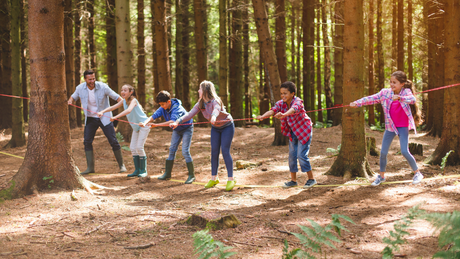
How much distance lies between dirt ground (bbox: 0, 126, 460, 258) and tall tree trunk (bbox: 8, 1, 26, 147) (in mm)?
3385

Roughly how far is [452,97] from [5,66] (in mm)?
14719

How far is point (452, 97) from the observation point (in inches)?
283

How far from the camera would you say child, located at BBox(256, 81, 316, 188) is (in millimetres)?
5703

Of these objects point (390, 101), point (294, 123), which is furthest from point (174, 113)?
point (390, 101)

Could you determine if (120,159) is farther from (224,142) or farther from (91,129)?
(224,142)

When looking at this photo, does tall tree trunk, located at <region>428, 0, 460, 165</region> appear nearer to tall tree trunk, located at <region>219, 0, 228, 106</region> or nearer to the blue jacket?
the blue jacket

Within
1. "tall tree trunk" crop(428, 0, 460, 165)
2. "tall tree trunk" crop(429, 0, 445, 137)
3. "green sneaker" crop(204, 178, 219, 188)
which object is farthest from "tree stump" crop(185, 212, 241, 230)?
"tall tree trunk" crop(429, 0, 445, 137)

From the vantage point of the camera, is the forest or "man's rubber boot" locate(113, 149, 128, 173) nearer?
the forest

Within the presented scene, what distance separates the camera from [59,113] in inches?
220

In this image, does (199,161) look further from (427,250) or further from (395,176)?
(427,250)

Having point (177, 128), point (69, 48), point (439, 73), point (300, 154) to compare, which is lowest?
point (300, 154)

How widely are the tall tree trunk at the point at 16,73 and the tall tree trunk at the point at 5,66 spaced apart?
2341 millimetres

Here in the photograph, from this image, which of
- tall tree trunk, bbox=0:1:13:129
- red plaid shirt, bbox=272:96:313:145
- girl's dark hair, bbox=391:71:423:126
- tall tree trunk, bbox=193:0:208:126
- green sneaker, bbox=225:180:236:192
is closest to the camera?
girl's dark hair, bbox=391:71:423:126

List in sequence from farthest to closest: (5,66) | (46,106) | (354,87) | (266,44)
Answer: (5,66) → (266,44) → (354,87) → (46,106)
